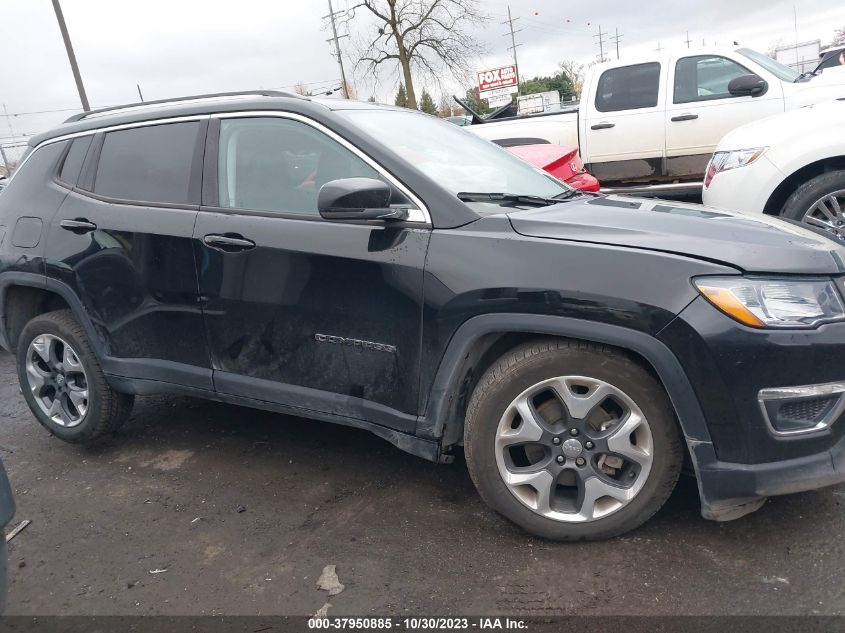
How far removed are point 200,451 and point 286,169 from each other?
67.2 inches

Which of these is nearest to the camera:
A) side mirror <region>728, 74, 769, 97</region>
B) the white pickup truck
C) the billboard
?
side mirror <region>728, 74, 769, 97</region>

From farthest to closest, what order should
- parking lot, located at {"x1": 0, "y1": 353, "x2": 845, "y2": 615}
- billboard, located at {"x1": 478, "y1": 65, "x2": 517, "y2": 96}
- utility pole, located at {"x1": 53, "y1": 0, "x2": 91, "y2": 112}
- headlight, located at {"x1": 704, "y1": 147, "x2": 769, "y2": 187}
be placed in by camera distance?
billboard, located at {"x1": 478, "y1": 65, "x2": 517, "y2": 96} → utility pole, located at {"x1": 53, "y1": 0, "x2": 91, "y2": 112} → headlight, located at {"x1": 704, "y1": 147, "x2": 769, "y2": 187} → parking lot, located at {"x1": 0, "y1": 353, "x2": 845, "y2": 615}

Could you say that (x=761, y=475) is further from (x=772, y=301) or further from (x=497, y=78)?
(x=497, y=78)

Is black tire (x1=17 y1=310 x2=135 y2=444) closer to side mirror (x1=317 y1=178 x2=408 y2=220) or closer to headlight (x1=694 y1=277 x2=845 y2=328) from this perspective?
side mirror (x1=317 y1=178 x2=408 y2=220)

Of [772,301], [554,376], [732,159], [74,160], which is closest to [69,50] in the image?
[74,160]

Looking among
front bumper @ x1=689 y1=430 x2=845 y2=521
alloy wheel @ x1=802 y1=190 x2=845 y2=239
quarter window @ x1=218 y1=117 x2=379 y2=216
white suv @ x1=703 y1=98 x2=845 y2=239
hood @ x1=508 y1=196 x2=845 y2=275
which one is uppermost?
quarter window @ x1=218 y1=117 x2=379 y2=216

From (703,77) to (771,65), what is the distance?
0.71 m

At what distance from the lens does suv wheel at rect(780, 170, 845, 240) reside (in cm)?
484

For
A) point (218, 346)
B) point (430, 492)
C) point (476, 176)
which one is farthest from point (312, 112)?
point (430, 492)

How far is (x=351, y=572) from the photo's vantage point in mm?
2572

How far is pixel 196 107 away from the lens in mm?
3334

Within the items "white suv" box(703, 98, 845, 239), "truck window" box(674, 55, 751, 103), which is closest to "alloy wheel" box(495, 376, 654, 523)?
"white suv" box(703, 98, 845, 239)

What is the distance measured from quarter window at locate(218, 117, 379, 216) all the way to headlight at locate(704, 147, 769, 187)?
3619 millimetres

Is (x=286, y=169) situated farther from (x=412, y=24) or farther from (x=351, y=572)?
(x=412, y=24)
